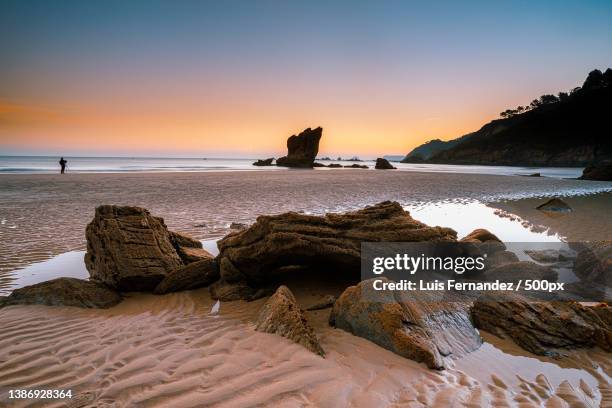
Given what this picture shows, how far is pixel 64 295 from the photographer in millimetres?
6484

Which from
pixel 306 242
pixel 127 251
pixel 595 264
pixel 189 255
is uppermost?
pixel 306 242

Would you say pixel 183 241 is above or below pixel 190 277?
above

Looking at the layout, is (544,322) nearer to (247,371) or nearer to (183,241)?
(247,371)

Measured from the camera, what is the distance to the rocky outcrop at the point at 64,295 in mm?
6383

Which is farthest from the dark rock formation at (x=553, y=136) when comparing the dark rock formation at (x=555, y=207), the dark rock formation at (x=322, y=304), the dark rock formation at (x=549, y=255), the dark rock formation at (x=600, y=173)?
the dark rock formation at (x=322, y=304)

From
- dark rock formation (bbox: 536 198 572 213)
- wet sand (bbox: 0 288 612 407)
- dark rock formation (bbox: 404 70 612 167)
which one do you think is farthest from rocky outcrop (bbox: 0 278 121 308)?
dark rock formation (bbox: 404 70 612 167)

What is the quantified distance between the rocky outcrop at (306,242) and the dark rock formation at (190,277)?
37 cm

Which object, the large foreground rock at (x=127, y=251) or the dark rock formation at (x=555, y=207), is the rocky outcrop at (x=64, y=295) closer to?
the large foreground rock at (x=127, y=251)

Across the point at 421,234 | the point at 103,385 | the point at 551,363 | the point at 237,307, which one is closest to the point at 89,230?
the point at 237,307

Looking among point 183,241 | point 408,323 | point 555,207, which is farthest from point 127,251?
point 555,207

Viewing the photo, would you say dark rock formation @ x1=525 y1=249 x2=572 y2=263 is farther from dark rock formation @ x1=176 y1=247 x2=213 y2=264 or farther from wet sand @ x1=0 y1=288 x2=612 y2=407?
dark rock formation @ x1=176 y1=247 x2=213 y2=264

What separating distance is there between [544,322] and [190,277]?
676 centimetres

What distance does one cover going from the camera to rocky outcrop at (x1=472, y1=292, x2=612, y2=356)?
528 cm

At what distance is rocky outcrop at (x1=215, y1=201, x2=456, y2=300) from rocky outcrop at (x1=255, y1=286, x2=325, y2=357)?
1.36 m
